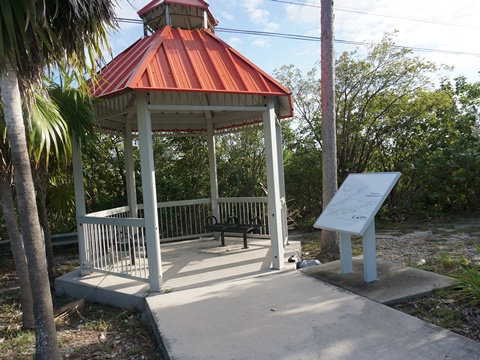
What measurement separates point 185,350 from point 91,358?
1.04 metres

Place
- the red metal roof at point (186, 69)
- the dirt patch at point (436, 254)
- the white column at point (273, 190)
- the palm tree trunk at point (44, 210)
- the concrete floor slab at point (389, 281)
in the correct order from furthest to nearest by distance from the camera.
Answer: the palm tree trunk at point (44, 210), the white column at point (273, 190), the red metal roof at point (186, 69), the concrete floor slab at point (389, 281), the dirt patch at point (436, 254)

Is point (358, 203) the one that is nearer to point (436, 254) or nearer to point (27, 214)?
point (436, 254)

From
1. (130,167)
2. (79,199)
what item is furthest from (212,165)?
(79,199)

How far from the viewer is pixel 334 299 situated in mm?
4121

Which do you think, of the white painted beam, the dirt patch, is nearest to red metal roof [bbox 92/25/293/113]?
the white painted beam

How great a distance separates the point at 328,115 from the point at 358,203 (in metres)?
2.44

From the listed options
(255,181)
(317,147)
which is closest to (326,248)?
(255,181)

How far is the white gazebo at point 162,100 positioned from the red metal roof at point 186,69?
14 millimetres

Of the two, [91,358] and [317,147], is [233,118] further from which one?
[91,358]

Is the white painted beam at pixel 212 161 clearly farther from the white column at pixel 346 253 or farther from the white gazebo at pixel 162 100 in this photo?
the white column at pixel 346 253

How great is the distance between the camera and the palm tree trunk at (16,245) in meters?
4.27

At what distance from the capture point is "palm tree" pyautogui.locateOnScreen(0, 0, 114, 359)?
2680 millimetres

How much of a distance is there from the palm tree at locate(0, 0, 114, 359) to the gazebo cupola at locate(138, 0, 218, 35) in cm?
360

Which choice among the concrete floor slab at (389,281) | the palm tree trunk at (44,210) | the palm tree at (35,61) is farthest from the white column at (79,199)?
the concrete floor slab at (389,281)
